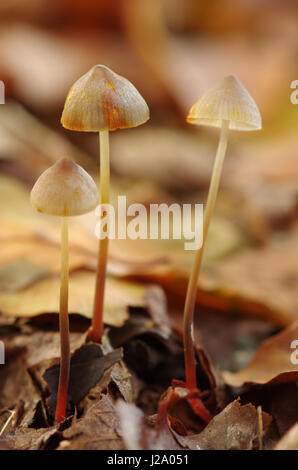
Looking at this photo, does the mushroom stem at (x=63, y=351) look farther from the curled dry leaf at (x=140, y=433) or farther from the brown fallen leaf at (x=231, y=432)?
the brown fallen leaf at (x=231, y=432)

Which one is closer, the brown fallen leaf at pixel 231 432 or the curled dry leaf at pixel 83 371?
the brown fallen leaf at pixel 231 432

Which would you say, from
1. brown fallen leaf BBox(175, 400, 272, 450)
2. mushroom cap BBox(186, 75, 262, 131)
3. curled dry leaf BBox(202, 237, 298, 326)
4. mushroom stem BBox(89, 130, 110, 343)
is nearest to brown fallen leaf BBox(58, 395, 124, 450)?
brown fallen leaf BBox(175, 400, 272, 450)

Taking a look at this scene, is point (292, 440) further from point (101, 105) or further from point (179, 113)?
point (179, 113)

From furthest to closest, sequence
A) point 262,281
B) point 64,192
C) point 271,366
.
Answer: point 262,281
point 271,366
point 64,192

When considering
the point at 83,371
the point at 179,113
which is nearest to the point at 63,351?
the point at 83,371

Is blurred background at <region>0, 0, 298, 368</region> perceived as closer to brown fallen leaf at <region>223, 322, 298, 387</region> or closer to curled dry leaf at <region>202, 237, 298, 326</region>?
curled dry leaf at <region>202, 237, 298, 326</region>

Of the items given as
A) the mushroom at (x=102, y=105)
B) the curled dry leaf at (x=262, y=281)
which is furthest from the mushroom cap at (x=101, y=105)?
the curled dry leaf at (x=262, y=281)
